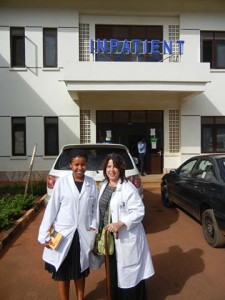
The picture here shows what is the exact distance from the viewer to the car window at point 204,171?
236 inches

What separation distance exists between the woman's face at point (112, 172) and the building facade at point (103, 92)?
10.8 m

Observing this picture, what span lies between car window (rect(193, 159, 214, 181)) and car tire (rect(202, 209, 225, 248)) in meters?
0.65

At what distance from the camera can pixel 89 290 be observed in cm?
401

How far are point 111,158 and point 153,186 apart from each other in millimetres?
9046

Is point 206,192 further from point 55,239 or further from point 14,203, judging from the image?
point 14,203

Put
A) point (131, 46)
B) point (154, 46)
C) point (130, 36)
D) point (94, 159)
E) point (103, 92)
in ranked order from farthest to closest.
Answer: point (130, 36) → point (131, 46) → point (103, 92) → point (154, 46) → point (94, 159)

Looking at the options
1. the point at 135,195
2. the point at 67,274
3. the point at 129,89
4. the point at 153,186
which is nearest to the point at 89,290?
the point at 67,274

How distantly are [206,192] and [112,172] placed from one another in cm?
298

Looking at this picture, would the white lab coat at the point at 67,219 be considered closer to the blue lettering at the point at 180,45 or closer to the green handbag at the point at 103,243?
the green handbag at the point at 103,243

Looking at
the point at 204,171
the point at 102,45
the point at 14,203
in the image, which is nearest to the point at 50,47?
the point at 102,45

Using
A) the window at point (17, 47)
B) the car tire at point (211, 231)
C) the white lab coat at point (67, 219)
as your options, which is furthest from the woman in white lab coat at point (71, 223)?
the window at point (17, 47)

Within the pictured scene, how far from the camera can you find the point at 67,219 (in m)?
3.21

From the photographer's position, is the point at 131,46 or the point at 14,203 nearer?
the point at 14,203

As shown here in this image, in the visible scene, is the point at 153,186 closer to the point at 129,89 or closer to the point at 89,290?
the point at 129,89
